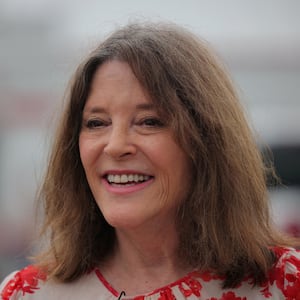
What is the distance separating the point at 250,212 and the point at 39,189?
0.79 m

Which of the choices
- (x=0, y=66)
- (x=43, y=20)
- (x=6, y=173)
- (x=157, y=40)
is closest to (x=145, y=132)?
(x=157, y=40)

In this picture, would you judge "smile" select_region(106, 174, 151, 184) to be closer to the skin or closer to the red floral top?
the skin

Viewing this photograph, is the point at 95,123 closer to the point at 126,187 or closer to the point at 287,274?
the point at 126,187

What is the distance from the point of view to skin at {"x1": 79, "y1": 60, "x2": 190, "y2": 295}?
7.45 ft

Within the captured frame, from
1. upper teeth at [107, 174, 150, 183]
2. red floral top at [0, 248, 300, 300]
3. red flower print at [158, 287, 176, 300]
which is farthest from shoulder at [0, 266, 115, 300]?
upper teeth at [107, 174, 150, 183]

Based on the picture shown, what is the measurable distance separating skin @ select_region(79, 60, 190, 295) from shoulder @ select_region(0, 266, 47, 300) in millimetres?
271

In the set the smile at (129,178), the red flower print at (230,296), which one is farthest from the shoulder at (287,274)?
the smile at (129,178)

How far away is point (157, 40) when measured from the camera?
2.39 meters

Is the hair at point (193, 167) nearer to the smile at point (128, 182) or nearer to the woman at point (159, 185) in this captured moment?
the woman at point (159, 185)

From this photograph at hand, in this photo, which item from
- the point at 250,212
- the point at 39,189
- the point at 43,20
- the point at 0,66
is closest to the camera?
the point at 250,212

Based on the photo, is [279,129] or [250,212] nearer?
[250,212]

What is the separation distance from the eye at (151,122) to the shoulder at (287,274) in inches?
24.0

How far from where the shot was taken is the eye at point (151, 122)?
2281 mm

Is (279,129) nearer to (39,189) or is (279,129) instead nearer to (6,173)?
(6,173)
